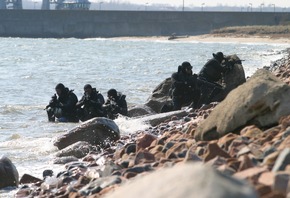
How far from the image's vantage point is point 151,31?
102m

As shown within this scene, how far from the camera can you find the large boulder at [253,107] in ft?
23.4

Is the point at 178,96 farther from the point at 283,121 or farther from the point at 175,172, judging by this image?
the point at 175,172

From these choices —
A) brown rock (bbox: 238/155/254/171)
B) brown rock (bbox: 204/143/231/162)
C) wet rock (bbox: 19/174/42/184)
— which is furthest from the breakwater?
brown rock (bbox: 238/155/254/171)

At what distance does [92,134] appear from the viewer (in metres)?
11.3

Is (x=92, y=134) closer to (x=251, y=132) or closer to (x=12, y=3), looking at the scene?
(x=251, y=132)

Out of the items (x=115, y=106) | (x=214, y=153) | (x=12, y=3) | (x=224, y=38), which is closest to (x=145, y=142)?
(x=214, y=153)

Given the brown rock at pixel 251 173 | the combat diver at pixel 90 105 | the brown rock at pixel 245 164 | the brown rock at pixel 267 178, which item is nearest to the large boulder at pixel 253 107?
the brown rock at pixel 245 164

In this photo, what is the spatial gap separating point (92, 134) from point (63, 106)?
4285 millimetres

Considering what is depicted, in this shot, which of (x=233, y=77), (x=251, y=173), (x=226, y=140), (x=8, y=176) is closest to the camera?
(x=251, y=173)

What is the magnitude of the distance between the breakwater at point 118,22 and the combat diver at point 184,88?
8454 centimetres

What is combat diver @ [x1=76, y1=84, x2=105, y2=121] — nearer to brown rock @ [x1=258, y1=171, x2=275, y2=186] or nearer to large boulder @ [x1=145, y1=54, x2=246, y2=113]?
large boulder @ [x1=145, y1=54, x2=246, y2=113]

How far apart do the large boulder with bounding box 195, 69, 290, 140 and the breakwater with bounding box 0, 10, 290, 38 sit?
→ 92556 millimetres

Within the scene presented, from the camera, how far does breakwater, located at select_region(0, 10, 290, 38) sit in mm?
100062

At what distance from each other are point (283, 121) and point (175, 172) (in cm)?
392
